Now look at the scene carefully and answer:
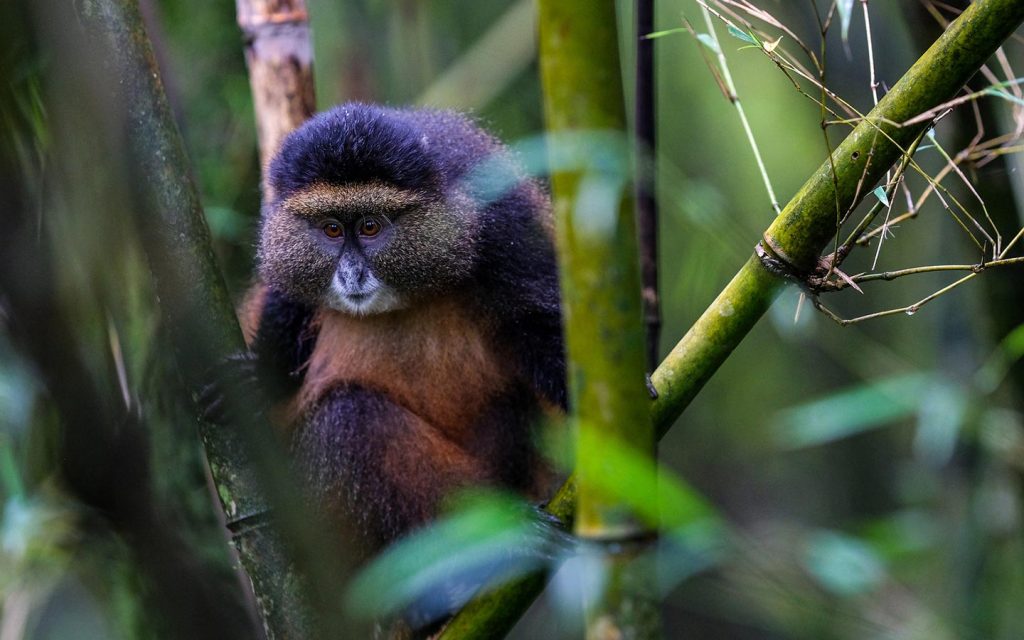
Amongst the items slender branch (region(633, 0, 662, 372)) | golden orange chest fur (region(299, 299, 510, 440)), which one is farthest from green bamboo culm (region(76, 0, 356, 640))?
golden orange chest fur (region(299, 299, 510, 440))

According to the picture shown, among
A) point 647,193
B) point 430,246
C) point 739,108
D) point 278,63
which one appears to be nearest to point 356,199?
point 430,246

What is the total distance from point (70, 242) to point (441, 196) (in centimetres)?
189

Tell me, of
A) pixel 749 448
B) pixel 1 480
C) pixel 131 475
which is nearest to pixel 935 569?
Answer: pixel 749 448

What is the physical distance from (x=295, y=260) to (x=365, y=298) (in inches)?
10.1

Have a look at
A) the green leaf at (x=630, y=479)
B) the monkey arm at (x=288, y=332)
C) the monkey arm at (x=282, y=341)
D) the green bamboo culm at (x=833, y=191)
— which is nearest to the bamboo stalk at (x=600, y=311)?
the green leaf at (x=630, y=479)

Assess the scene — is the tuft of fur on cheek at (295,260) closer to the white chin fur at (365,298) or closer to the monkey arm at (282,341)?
the white chin fur at (365,298)

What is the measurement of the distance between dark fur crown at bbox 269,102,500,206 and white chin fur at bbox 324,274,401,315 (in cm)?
32

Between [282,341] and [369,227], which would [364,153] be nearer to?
[369,227]

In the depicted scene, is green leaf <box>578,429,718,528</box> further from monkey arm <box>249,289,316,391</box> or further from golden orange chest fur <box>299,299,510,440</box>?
monkey arm <box>249,289,316,391</box>

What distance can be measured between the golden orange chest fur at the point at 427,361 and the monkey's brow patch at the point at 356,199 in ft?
1.29

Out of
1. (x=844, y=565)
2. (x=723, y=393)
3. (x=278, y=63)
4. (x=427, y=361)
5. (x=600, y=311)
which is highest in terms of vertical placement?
(x=278, y=63)

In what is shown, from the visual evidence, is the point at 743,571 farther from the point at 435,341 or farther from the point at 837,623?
the point at 435,341

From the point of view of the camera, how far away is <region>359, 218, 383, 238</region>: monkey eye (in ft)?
10.4

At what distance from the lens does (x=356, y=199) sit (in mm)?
3111
